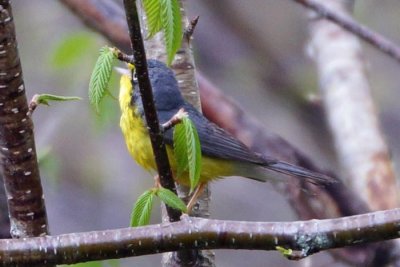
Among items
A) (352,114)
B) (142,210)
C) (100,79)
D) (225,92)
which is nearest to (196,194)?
(142,210)

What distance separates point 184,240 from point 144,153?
163 cm

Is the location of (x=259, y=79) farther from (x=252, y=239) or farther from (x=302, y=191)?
(x=252, y=239)

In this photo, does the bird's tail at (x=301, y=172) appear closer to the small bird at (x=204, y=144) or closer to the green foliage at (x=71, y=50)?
the small bird at (x=204, y=144)

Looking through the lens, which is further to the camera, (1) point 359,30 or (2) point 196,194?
(1) point 359,30

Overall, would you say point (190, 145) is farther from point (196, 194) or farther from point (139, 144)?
point (139, 144)

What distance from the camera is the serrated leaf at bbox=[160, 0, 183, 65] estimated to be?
179 centimetres

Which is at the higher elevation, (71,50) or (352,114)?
(71,50)

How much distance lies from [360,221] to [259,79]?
4.30 meters

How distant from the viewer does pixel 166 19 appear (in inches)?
71.0

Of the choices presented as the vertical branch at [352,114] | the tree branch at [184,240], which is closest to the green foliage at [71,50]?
the vertical branch at [352,114]

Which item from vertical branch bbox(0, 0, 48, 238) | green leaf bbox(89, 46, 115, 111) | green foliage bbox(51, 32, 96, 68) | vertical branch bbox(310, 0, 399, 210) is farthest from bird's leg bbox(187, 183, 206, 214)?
green foliage bbox(51, 32, 96, 68)

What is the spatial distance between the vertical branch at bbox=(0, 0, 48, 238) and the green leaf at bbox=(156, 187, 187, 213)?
0.36m

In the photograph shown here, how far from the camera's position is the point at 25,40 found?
734 cm

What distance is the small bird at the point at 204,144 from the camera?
3477mm
